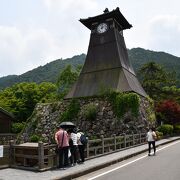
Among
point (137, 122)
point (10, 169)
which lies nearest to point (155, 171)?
point (10, 169)

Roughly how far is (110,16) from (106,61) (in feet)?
19.1

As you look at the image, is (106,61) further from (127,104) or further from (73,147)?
(73,147)

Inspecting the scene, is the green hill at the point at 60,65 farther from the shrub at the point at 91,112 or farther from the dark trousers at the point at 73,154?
the dark trousers at the point at 73,154

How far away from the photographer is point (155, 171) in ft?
38.4

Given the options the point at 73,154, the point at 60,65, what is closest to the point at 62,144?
the point at 73,154

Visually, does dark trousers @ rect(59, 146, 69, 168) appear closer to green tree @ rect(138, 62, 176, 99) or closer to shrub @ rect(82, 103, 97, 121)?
shrub @ rect(82, 103, 97, 121)

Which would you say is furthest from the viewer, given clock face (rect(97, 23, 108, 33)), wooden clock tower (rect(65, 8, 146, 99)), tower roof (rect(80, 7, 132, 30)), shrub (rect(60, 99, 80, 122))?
clock face (rect(97, 23, 108, 33))

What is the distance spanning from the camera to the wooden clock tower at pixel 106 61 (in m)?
33.7

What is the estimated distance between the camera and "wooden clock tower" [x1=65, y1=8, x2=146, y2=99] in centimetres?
3369

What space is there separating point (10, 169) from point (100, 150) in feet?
26.0

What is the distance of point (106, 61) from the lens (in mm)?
36438

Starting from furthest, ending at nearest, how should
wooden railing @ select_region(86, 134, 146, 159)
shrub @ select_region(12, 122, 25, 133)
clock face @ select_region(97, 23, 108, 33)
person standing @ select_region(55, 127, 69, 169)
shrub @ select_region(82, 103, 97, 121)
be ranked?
1. shrub @ select_region(12, 122, 25, 133)
2. clock face @ select_region(97, 23, 108, 33)
3. shrub @ select_region(82, 103, 97, 121)
4. wooden railing @ select_region(86, 134, 146, 159)
5. person standing @ select_region(55, 127, 69, 169)

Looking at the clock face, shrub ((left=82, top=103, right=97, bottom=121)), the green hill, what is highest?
the green hill

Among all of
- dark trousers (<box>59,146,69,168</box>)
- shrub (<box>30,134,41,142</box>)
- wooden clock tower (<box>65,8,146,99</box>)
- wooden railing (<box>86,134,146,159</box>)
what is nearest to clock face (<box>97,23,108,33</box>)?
wooden clock tower (<box>65,8,146,99</box>)
